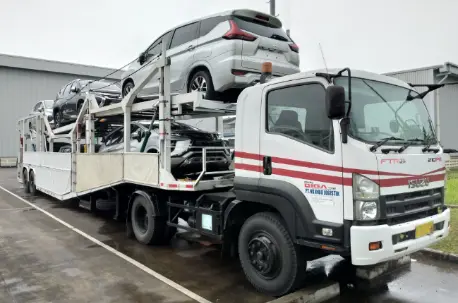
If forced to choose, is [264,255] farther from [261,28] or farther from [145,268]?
[261,28]

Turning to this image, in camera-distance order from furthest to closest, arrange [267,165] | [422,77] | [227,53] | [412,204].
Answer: [422,77] < [227,53] < [267,165] < [412,204]

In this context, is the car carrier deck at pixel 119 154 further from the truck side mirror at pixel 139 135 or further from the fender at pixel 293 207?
the fender at pixel 293 207

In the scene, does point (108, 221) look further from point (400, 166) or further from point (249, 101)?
point (400, 166)

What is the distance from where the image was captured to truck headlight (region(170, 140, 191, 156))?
6004mm

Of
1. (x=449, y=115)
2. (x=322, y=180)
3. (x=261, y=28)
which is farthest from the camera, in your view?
(x=449, y=115)

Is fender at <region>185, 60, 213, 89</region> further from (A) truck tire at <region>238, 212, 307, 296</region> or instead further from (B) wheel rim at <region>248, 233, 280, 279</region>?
(B) wheel rim at <region>248, 233, 280, 279</region>

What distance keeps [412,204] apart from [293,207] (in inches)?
45.6

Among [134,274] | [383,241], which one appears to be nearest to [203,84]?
[134,274]

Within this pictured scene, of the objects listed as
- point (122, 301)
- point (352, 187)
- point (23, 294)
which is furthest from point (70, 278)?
point (352, 187)

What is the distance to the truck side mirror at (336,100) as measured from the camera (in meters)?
3.30

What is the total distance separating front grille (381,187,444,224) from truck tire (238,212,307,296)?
99 centimetres

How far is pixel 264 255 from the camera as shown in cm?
409

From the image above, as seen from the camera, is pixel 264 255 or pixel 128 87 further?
pixel 128 87

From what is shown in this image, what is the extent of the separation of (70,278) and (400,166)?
399 centimetres
